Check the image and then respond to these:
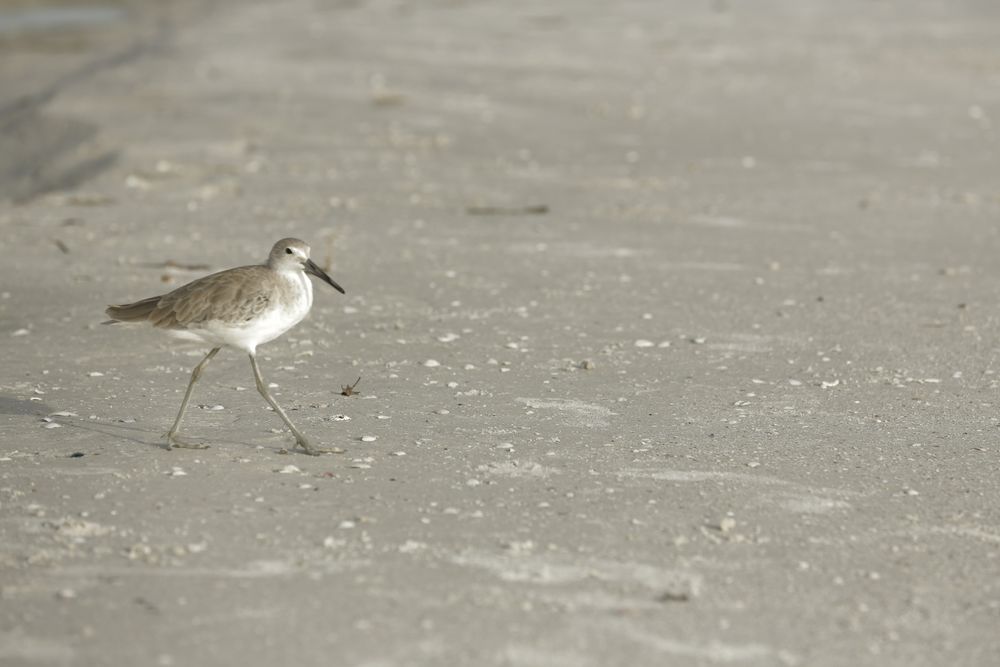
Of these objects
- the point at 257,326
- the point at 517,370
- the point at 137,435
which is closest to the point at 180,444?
the point at 137,435

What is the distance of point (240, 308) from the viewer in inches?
241

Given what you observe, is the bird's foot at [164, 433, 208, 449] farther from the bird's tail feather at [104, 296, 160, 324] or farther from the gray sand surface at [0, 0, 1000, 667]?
the bird's tail feather at [104, 296, 160, 324]

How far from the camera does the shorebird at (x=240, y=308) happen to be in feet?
20.1

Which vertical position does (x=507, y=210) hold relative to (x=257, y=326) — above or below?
below

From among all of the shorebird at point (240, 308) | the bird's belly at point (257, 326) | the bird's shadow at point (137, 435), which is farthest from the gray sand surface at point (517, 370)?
the bird's belly at point (257, 326)

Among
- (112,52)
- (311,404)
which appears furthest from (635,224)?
(112,52)

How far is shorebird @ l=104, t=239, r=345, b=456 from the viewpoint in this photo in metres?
6.14

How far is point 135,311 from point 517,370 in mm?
1918

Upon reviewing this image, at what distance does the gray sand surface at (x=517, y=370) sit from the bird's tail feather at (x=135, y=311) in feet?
1.53

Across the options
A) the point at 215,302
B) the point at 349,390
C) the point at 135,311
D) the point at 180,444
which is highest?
the point at 215,302

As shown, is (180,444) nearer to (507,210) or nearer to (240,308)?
(240,308)

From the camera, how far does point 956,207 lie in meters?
10.7

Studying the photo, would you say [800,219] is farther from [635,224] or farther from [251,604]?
[251,604]

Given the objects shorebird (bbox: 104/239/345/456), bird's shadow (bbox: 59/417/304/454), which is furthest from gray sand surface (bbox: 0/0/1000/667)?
shorebird (bbox: 104/239/345/456)
